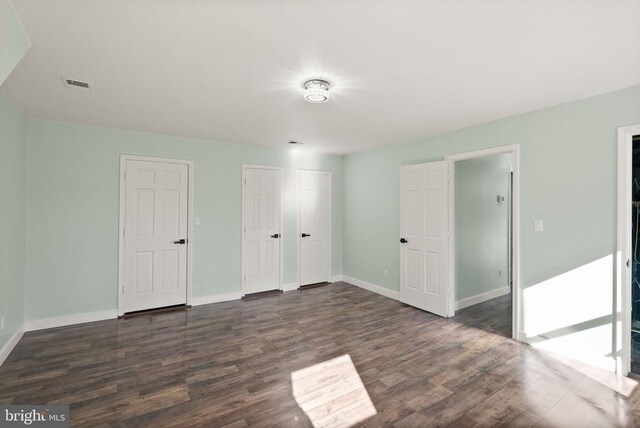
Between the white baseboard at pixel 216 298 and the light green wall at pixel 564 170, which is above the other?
the light green wall at pixel 564 170

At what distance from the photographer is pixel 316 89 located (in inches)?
101

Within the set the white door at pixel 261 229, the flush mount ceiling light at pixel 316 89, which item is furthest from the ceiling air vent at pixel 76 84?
the white door at pixel 261 229

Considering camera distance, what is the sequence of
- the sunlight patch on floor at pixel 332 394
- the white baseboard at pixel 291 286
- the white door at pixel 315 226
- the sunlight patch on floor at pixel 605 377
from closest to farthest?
1. the sunlight patch on floor at pixel 332 394
2. the sunlight patch on floor at pixel 605 377
3. the white baseboard at pixel 291 286
4. the white door at pixel 315 226

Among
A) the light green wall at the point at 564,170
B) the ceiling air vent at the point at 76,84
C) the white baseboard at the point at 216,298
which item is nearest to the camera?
the ceiling air vent at the point at 76,84

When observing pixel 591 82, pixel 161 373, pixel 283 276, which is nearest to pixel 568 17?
pixel 591 82

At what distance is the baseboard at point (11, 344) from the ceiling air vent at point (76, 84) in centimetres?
255

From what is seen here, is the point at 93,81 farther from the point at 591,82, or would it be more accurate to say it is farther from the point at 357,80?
the point at 591,82

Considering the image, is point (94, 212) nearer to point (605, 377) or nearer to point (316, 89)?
point (316, 89)

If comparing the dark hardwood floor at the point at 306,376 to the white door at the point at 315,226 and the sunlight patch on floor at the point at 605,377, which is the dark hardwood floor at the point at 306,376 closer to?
the sunlight patch on floor at the point at 605,377

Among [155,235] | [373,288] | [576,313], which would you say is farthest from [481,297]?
[155,235]

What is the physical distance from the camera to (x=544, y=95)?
2.82 m

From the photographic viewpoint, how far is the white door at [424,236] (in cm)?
412

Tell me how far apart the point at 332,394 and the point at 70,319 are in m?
3.57

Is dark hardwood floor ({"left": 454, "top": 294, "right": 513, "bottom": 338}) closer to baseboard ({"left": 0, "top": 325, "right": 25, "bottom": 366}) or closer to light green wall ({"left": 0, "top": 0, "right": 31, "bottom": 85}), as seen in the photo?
light green wall ({"left": 0, "top": 0, "right": 31, "bottom": 85})
